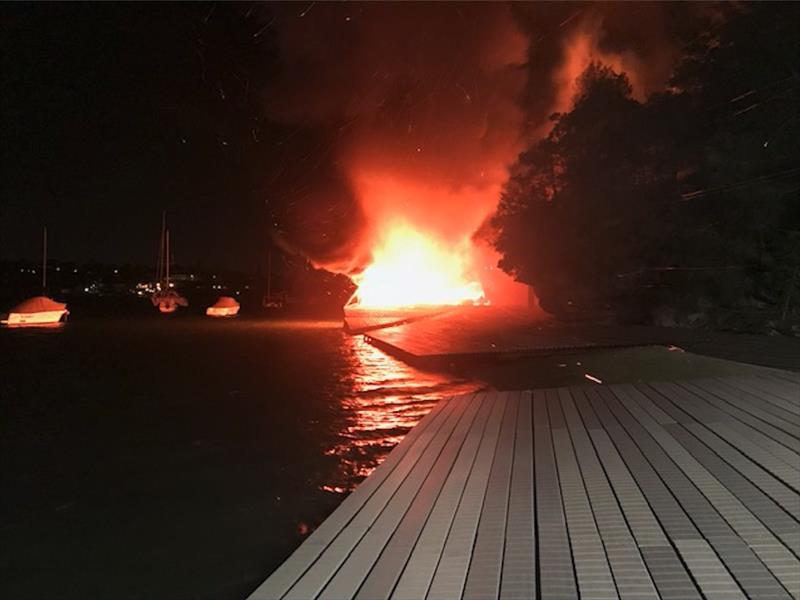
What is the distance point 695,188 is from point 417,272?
31.0 meters

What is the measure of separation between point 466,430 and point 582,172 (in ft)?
69.2

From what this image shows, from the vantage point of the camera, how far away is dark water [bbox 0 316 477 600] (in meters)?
4.26

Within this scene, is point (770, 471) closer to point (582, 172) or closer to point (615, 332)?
point (615, 332)

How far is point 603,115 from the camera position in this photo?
2527 cm

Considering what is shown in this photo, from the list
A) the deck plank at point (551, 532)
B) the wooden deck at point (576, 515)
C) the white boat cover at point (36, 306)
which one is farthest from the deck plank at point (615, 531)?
the white boat cover at point (36, 306)

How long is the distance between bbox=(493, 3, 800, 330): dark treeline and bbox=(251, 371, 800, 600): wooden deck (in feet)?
44.1

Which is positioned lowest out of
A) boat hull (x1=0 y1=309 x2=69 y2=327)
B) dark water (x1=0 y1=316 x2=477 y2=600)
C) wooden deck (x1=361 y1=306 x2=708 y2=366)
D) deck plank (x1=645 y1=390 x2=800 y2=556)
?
dark water (x1=0 y1=316 x2=477 y2=600)

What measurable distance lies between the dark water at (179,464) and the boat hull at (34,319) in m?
20.5

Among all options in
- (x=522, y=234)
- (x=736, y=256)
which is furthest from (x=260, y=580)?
(x=522, y=234)

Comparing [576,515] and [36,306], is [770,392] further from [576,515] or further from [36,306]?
[36,306]

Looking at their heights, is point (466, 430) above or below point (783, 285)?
below

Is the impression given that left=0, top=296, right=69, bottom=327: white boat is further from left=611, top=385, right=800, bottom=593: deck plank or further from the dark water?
left=611, top=385, right=800, bottom=593: deck plank

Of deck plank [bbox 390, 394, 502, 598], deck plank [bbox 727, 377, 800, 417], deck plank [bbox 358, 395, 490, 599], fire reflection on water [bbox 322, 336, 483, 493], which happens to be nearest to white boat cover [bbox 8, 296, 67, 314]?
fire reflection on water [bbox 322, 336, 483, 493]

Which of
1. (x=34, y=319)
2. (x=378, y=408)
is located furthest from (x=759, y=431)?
(x=34, y=319)
